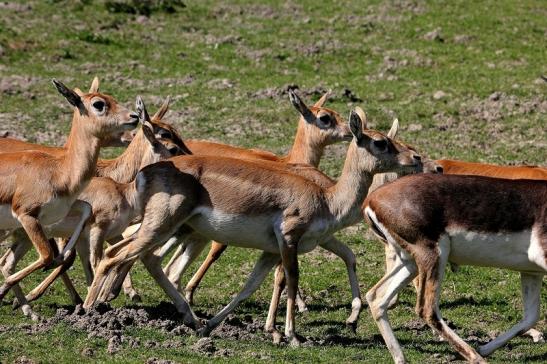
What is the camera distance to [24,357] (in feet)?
29.2

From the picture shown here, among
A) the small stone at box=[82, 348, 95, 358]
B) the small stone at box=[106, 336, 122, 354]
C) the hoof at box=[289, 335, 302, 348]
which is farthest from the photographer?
the hoof at box=[289, 335, 302, 348]

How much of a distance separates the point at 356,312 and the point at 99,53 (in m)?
11.4

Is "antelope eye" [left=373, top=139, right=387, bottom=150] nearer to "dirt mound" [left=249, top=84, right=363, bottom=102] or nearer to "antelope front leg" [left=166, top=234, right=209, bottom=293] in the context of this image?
"antelope front leg" [left=166, top=234, right=209, bottom=293]

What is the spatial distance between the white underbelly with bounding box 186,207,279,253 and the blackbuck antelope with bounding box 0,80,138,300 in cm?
127

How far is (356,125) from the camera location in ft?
35.5

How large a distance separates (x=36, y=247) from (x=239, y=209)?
73.8 inches

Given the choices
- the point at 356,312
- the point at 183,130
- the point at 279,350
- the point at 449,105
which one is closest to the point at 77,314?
the point at 279,350

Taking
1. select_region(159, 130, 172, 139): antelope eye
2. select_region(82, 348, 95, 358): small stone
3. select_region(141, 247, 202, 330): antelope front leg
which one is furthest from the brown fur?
select_region(82, 348, 95, 358): small stone

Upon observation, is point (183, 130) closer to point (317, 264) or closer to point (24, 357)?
point (317, 264)

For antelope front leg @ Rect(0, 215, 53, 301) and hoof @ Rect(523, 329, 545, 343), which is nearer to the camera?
antelope front leg @ Rect(0, 215, 53, 301)

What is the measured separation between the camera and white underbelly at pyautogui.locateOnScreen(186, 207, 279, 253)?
10508 millimetres

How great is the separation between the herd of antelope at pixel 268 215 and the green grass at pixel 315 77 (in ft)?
2.52

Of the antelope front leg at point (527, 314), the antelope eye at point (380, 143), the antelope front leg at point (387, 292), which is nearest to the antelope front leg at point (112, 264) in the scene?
the antelope front leg at point (387, 292)

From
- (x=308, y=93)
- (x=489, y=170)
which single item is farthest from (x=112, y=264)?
(x=308, y=93)
